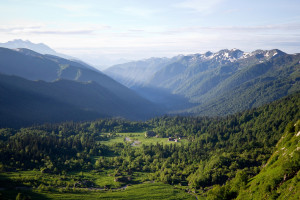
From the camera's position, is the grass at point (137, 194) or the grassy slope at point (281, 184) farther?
the grass at point (137, 194)

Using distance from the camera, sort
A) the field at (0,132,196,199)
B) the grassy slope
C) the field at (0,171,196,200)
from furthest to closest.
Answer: the field at (0,132,196,199) → the field at (0,171,196,200) → the grassy slope

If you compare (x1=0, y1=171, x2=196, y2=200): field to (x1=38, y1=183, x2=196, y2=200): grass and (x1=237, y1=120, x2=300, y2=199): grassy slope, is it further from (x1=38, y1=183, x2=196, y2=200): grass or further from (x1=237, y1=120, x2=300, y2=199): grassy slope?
(x1=237, y1=120, x2=300, y2=199): grassy slope

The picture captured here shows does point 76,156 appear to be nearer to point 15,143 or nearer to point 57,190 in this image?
point 15,143

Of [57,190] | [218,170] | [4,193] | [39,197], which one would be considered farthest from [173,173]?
[4,193]

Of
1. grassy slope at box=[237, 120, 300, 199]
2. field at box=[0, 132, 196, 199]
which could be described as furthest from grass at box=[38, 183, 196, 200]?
grassy slope at box=[237, 120, 300, 199]

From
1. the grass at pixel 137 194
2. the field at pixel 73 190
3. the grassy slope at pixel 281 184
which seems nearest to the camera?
the grassy slope at pixel 281 184

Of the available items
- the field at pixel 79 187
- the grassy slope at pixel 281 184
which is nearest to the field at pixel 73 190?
the field at pixel 79 187

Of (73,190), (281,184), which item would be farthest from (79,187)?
(281,184)

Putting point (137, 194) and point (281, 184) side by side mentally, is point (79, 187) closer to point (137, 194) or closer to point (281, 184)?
point (137, 194)

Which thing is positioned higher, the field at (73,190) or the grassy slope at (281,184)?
the grassy slope at (281,184)

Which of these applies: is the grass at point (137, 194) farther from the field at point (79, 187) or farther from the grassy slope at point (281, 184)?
the grassy slope at point (281, 184)

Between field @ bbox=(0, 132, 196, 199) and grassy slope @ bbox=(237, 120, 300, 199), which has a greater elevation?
grassy slope @ bbox=(237, 120, 300, 199)
